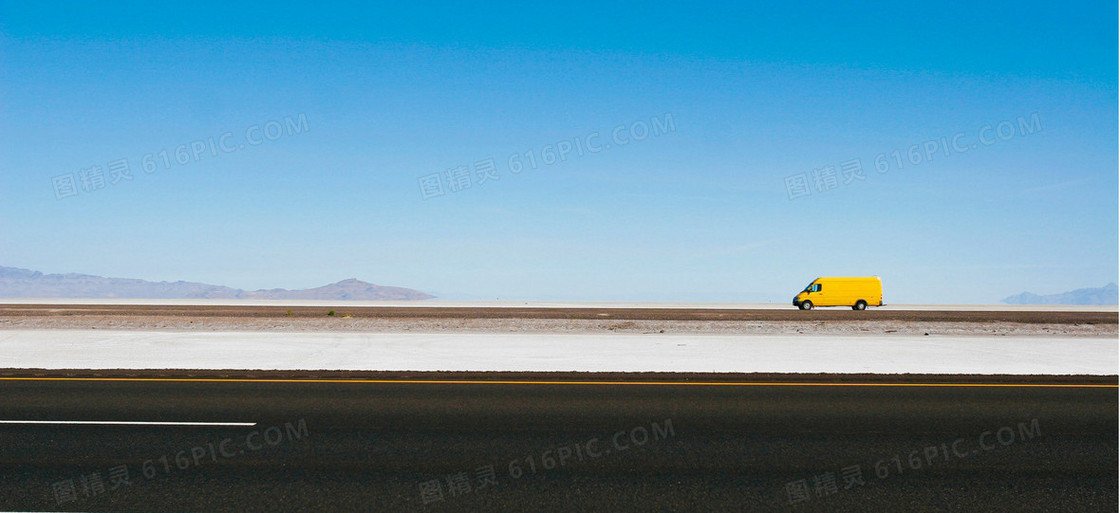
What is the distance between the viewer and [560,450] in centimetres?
720

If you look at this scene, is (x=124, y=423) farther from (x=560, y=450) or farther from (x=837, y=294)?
(x=837, y=294)

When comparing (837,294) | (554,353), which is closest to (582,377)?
(554,353)

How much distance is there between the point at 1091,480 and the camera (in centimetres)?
620

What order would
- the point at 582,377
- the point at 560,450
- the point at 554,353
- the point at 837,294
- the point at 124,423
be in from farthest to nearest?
1. the point at 837,294
2. the point at 554,353
3. the point at 582,377
4. the point at 124,423
5. the point at 560,450

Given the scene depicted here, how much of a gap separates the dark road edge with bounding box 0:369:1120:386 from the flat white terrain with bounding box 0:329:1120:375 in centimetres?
59

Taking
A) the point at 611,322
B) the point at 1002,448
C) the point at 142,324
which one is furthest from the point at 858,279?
the point at 1002,448

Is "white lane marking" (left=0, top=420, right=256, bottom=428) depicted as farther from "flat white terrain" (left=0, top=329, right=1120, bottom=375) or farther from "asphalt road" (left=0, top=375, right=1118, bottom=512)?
"flat white terrain" (left=0, top=329, right=1120, bottom=375)

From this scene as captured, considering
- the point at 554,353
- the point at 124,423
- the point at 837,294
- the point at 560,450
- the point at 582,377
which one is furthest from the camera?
the point at 837,294

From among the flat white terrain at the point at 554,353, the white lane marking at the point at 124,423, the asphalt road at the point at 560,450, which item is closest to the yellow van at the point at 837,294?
the flat white terrain at the point at 554,353

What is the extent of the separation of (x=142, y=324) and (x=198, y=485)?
2279 centimetres

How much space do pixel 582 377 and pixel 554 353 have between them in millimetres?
3479

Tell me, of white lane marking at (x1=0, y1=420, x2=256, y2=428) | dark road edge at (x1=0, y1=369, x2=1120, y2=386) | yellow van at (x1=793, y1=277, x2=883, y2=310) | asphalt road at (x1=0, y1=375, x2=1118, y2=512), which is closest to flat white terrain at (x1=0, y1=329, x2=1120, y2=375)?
dark road edge at (x1=0, y1=369, x2=1120, y2=386)

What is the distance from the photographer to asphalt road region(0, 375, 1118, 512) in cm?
569

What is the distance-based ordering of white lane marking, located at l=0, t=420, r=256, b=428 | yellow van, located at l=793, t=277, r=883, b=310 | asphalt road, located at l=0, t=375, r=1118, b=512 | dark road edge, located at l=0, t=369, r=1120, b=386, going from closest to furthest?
asphalt road, located at l=0, t=375, r=1118, b=512
white lane marking, located at l=0, t=420, r=256, b=428
dark road edge, located at l=0, t=369, r=1120, b=386
yellow van, located at l=793, t=277, r=883, b=310
